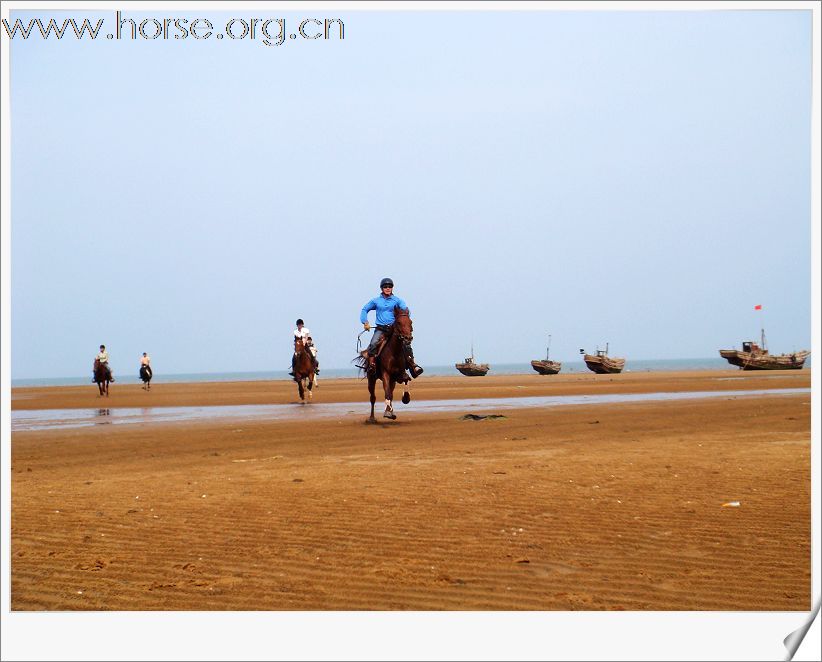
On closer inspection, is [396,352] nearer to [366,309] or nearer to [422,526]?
[366,309]

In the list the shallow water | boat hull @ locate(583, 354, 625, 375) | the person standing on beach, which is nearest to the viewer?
the shallow water

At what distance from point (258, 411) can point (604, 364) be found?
4892 cm

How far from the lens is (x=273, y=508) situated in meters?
8.54

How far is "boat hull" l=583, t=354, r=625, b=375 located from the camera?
6800 cm

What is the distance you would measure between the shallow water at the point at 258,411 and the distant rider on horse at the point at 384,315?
3.19m

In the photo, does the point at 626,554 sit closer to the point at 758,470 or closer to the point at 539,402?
the point at 758,470

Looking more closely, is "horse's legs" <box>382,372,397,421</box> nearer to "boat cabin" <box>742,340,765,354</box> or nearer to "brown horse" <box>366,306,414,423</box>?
"brown horse" <box>366,306,414,423</box>

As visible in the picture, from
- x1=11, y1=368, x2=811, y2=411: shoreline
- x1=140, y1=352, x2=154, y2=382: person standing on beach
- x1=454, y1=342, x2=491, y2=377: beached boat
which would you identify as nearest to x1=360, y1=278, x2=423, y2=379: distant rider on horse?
x1=11, y1=368, x2=811, y2=411: shoreline

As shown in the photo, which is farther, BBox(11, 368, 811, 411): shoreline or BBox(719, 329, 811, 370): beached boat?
BBox(719, 329, 811, 370): beached boat

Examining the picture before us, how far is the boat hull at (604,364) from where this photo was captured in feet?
223

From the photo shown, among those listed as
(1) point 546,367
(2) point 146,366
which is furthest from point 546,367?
(2) point 146,366

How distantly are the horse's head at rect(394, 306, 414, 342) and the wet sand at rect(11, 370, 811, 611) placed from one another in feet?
10.6

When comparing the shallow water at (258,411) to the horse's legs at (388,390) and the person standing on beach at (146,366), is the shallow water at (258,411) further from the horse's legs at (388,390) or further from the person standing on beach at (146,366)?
the person standing on beach at (146,366)

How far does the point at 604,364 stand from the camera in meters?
68.1
